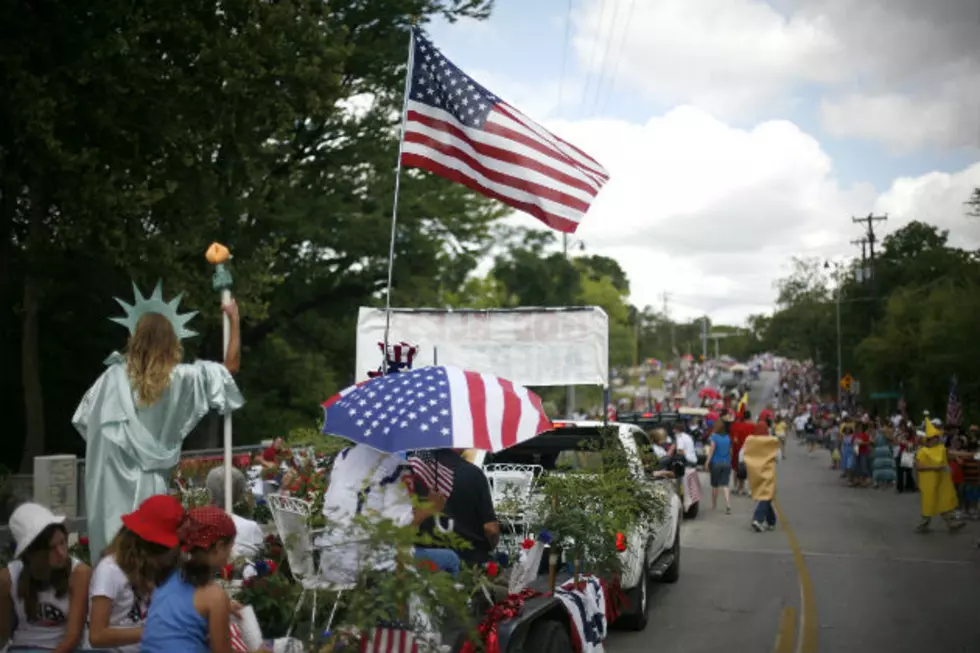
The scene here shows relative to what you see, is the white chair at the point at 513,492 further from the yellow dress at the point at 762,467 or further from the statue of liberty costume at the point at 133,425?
the yellow dress at the point at 762,467

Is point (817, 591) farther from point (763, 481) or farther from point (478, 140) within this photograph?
point (763, 481)

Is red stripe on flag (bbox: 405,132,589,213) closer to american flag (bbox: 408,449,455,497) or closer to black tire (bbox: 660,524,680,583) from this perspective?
black tire (bbox: 660,524,680,583)

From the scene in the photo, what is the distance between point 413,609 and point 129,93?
63.2 ft

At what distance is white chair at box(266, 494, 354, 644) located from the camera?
18.8ft

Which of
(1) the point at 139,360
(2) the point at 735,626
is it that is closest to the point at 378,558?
(1) the point at 139,360

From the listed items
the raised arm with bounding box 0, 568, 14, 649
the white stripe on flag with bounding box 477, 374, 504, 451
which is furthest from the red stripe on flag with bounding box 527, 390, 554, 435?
the raised arm with bounding box 0, 568, 14, 649

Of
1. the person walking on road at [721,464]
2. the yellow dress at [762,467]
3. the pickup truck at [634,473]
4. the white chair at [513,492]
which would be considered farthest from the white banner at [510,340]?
the person walking on road at [721,464]

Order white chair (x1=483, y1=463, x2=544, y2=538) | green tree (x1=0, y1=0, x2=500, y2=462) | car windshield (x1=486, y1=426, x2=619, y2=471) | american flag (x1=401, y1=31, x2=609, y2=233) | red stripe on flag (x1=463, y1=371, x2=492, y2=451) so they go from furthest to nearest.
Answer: green tree (x1=0, y1=0, x2=500, y2=462) < american flag (x1=401, y1=31, x2=609, y2=233) < car windshield (x1=486, y1=426, x2=619, y2=471) < white chair (x1=483, y1=463, x2=544, y2=538) < red stripe on flag (x1=463, y1=371, x2=492, y2=451)

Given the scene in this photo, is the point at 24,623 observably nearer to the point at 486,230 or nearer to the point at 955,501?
the point at 955,501

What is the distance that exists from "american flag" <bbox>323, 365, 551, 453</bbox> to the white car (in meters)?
2.17

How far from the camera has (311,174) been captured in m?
32.3

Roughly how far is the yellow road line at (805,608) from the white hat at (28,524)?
21.3 feet

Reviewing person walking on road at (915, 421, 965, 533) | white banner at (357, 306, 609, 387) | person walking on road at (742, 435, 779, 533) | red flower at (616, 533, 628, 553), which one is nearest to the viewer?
red flower at (616, 533, 628, 553)

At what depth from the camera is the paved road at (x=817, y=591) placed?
977 centimetres
